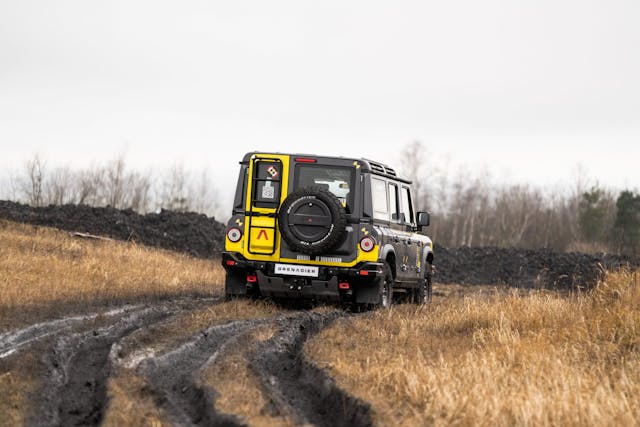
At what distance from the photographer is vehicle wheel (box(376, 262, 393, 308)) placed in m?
14.2

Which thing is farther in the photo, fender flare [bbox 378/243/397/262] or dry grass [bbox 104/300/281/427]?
fender flare [bbox 378/243/397/262]

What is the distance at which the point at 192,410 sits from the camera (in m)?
6.88

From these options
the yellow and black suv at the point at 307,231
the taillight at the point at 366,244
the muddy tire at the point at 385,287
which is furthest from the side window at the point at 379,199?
the muddy tire at the point at 385,287

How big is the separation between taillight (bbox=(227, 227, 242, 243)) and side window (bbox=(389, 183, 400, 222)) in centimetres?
268

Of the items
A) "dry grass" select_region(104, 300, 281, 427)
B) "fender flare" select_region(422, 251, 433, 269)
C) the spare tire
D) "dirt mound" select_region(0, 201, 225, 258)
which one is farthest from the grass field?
"dirt mound" select_region(0, 201, 225, 258)

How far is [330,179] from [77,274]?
19.3 feet

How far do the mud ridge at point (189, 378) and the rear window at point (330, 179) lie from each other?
3.43 m

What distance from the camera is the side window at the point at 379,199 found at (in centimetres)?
1414

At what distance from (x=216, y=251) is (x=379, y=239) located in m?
16.5

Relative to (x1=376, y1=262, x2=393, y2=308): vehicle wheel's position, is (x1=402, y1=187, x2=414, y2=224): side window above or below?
above

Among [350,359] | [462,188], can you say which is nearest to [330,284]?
[350,359]

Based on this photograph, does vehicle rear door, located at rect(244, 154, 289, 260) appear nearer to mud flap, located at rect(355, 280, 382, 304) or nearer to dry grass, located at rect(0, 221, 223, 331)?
mud flap, located at rect(355, 280, 382, 304)

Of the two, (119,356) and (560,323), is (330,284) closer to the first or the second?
(560,323)

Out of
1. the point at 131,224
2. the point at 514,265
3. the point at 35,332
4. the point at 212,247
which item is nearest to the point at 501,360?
the point at 35,332
